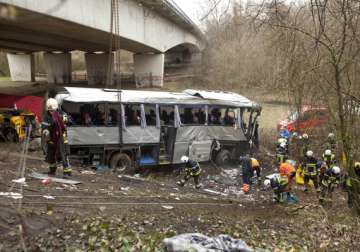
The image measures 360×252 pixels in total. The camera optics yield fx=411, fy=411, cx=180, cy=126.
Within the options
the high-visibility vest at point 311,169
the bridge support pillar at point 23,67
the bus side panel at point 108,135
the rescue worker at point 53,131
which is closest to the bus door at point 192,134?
the bus side panel at point 108,135

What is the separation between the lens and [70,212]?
6.77 metres

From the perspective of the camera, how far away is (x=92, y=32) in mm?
20266

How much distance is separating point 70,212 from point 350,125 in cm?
701

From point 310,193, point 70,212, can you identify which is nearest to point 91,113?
point 70,212

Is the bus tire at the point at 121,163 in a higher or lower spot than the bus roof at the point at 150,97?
lower

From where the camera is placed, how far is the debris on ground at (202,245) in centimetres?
479

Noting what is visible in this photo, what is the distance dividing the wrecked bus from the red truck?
2.69 meters

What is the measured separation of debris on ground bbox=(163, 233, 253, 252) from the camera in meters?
4.79

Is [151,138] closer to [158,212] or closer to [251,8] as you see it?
[158,212]

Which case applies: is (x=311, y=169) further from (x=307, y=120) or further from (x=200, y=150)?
(x=307, y=120)

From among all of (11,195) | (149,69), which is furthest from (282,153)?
(149,69)

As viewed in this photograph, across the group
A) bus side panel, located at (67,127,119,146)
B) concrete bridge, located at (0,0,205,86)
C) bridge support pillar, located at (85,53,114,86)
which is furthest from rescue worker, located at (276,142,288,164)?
bridge support pillar, located at (85,53,114,86)

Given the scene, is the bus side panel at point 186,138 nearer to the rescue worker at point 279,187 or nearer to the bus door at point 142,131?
the bus door at point 142,131

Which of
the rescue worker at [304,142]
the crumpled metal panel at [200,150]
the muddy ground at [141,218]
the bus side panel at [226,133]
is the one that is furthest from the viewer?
the rescue worker at [304,142]
